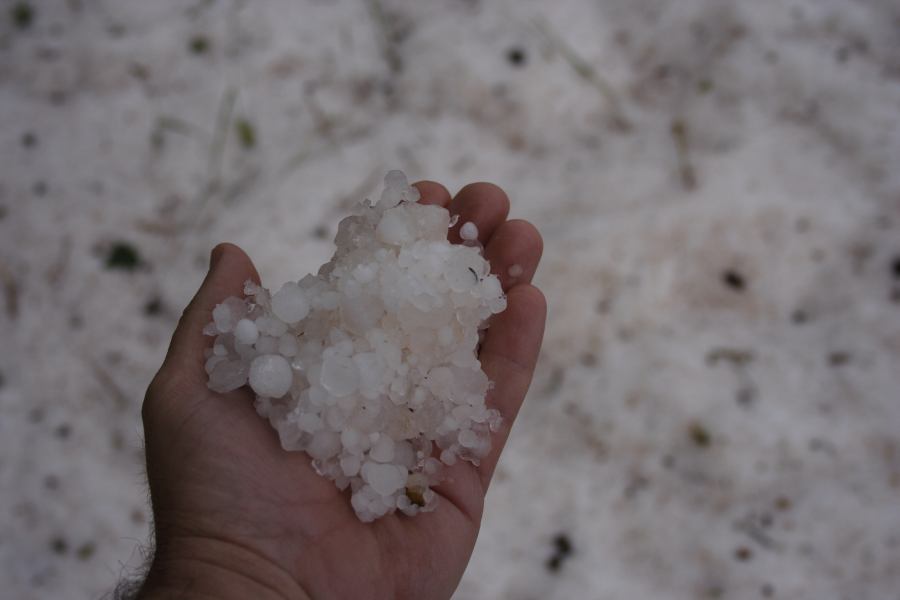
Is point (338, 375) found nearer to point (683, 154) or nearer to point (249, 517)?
point (249, 517)

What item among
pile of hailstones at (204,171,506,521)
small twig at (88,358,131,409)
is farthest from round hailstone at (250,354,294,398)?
small twig at (88,358,131,409)

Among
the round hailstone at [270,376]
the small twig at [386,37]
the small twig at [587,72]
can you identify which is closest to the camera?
the round hailstone at [270,376]

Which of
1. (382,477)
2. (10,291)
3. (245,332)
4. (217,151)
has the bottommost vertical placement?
(10,291)

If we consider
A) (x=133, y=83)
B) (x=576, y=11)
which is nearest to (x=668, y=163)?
(x=576, y=11)

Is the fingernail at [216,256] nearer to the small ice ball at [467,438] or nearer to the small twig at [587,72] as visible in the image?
the small ice ball at [467,438]

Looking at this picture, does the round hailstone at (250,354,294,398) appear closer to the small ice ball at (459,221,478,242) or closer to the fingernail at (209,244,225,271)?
the fingernail at (209,244,225,271)

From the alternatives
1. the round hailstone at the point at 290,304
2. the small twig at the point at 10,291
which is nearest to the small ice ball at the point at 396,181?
the round hailstone at the point at 290,304

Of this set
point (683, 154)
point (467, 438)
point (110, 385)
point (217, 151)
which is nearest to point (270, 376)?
point (467, 438)

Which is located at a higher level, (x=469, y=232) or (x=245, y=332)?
(x=469, y=232)
